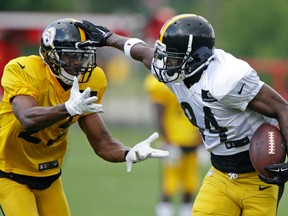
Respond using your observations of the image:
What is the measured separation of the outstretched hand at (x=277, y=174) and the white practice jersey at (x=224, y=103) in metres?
0.28

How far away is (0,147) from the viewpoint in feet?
18.6

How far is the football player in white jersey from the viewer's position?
5.36 meters

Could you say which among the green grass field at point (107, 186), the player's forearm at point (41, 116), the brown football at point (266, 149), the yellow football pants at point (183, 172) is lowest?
the green grass field at point (107, 186)

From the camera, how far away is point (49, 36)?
5.60m

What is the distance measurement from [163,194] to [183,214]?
0.96ft

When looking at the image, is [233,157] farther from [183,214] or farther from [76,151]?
[76,151]

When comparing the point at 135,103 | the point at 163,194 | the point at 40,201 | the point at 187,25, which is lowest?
the point at 135,103

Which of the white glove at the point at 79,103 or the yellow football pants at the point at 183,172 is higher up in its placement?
the white glove at the point at 79,103

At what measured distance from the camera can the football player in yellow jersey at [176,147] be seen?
9203 millimetres

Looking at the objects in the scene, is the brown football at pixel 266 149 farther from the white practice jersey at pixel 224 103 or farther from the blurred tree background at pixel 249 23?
the blurred tree background at pixel 249 23

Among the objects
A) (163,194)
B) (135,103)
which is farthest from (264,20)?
(163,194)

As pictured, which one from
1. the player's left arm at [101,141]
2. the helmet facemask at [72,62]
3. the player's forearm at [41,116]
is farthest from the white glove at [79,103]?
the player's left arm at [101,141]

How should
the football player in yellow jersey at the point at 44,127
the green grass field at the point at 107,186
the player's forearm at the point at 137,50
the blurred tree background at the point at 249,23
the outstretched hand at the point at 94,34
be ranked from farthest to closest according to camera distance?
the blurred tree background at the point at 249,23 < the green grass field at the point at 107,186 < the player's forearm at the point at 137,50 < the outstretched hand at the point at 94,34 < the football player in yellow jersey at the point at 44,127

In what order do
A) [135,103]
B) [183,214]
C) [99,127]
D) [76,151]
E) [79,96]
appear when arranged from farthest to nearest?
1. [135,103]
2. [76,151]
3. [183,214]
4. [99,127]
5. [79,96]
